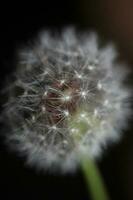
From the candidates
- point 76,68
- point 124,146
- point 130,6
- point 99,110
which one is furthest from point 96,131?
point 130,6

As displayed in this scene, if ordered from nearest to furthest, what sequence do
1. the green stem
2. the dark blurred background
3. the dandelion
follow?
the dandelion, the green stem, the dark blurred background

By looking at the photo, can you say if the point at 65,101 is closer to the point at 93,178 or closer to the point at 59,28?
the point at 93,178

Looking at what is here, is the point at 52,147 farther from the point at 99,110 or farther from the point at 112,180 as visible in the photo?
the point at 112,180

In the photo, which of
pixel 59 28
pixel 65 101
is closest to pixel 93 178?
pixel 65 101

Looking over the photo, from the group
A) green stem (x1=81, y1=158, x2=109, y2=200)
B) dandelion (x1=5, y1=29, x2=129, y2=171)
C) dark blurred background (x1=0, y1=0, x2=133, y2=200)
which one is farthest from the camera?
dark blurred background (x1=0, y1=0, x2=133, y2=200)

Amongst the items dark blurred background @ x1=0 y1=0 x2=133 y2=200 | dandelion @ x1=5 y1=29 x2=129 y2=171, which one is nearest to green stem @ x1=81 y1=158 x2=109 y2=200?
dandelion @ x1=5 y1=29 x2=129 y2=171

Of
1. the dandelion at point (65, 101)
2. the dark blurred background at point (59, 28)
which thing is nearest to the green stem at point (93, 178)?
the dandelion at point (65, 101)

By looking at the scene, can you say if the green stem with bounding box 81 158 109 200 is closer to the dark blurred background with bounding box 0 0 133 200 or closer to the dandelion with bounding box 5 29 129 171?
the dandelion with bounding box 5 29 129 171

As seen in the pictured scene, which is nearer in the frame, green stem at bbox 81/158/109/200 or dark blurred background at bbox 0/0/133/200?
green stem at bbox 81/158/109/200
